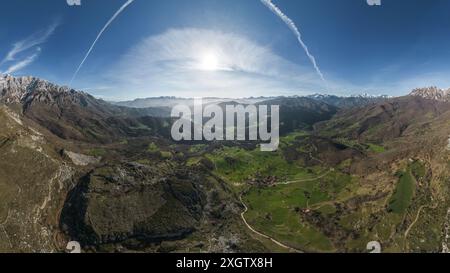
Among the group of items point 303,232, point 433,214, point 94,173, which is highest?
point 94,173

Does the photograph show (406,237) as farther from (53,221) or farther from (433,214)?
(53,221)

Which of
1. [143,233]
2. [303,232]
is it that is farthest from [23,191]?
[303,232]
